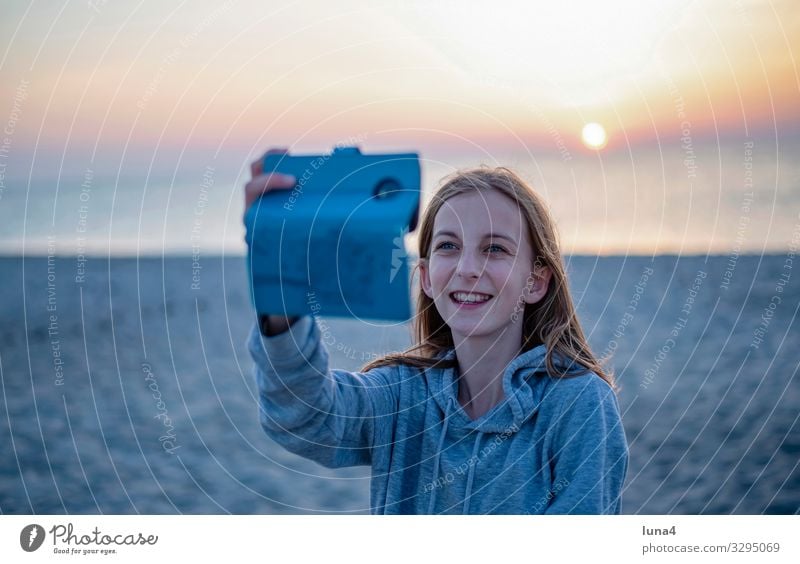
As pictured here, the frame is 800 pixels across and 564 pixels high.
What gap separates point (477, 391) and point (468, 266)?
0.62ft

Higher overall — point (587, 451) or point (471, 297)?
point (471, 297)

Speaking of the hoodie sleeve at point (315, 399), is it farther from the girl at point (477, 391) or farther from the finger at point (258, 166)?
the finger at point (258, 166)

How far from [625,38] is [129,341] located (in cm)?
378

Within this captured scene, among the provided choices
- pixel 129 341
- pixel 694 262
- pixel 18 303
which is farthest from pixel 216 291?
pixel 694 262

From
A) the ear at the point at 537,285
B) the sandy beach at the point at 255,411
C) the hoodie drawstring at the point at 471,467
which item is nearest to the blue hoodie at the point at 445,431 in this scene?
the hoodie drawstring at the point at 471,467

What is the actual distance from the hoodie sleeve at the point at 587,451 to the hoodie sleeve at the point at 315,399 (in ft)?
0.83

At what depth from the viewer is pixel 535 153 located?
169 centimetres

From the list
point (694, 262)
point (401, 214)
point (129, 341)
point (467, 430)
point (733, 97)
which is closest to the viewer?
point (401, 214)

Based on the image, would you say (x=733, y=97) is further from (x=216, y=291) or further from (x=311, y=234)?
(x=216, y=291)

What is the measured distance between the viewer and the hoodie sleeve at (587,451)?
1098mm

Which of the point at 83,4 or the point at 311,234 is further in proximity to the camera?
the point at 83,4

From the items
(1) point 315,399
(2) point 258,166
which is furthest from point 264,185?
(1) point 315,399

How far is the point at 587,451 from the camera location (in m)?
1.10

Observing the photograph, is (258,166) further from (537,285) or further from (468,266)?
(537,285)
